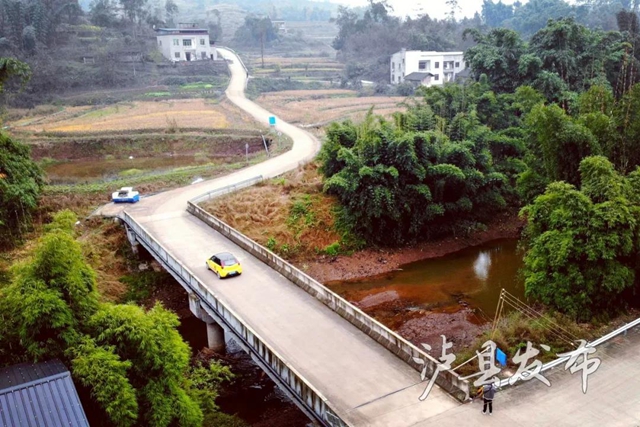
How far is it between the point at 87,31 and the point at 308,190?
8742 cm

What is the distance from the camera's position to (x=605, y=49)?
50.3 metres

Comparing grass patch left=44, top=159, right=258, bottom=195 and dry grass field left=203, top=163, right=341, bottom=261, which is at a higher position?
grass patch left=44, top=159, right=258, bottom=195

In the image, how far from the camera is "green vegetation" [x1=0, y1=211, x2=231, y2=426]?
1305cm

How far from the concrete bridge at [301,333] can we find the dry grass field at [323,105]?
33.6 m

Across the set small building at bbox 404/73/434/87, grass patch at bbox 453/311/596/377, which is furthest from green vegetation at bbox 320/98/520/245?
small building at bbox 404/73/434/87

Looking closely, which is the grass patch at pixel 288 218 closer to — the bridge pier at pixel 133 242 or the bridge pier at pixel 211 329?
the bridge pier at pixel 133 242

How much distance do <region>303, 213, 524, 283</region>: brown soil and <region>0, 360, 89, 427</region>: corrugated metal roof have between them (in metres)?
19.9

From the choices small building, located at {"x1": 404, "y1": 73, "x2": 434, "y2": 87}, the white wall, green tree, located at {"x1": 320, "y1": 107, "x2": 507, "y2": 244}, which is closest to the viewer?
green tree, located at {"x1": 320, "y1": 107, "x2": 507, "y2": 244}

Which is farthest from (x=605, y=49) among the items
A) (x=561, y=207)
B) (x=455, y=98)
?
(x=561, y=207)

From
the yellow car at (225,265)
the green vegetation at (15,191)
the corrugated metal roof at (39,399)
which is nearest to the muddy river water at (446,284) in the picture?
the yellow car at (225,265)

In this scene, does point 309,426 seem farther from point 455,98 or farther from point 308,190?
point 455,98

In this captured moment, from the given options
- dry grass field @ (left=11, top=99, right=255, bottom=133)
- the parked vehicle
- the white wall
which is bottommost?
the parked vehicle

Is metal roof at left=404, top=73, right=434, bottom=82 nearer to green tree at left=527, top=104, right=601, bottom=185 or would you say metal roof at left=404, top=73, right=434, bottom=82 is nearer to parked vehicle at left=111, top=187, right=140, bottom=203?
parked vehicle at left=111, top=187, right=140, bottom=203

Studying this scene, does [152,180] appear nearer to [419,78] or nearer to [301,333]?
[301,333]
